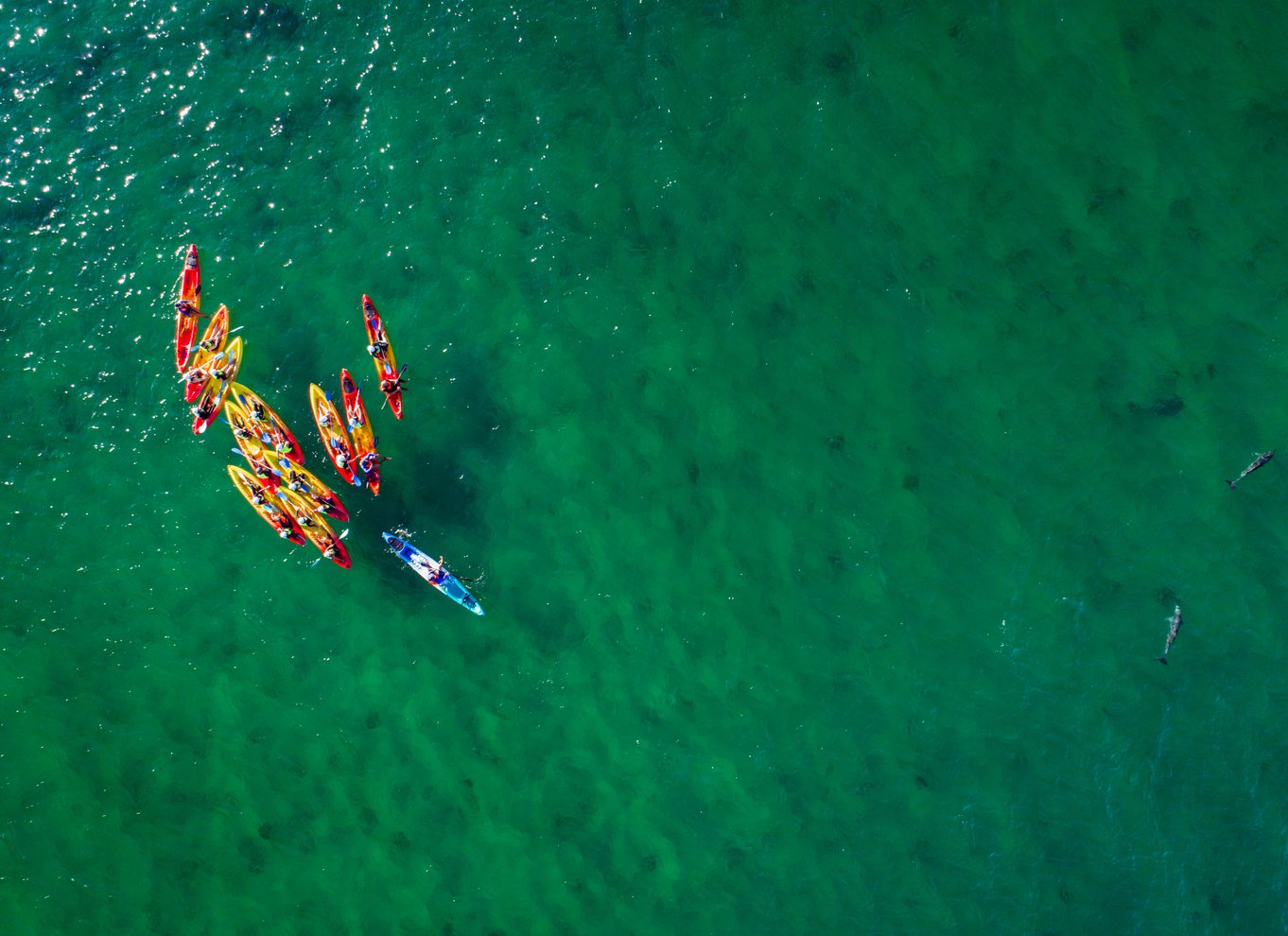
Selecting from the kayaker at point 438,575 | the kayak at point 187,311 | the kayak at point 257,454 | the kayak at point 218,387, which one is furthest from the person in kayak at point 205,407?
the kayaker at point 438,575

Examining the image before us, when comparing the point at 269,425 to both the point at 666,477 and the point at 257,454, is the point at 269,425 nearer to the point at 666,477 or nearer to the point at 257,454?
the point at 257,454

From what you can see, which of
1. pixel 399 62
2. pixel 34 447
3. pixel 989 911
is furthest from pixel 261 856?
pixel 399 62

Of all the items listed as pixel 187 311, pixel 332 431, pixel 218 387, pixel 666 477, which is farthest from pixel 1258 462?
pixel 187 311

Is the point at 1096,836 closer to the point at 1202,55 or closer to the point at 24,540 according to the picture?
the point at 1202,55

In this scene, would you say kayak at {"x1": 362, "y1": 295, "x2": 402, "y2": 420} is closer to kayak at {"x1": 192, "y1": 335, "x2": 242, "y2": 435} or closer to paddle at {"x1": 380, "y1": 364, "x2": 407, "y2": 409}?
paddle at {"x1": 380, "y1": 364, "x2": 407, "y2": 409}

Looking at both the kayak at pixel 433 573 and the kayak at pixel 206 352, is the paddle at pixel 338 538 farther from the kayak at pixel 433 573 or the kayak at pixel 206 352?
the kayak at pixel 206 352

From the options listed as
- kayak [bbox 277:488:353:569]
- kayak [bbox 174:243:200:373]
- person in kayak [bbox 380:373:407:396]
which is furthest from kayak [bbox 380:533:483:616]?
kayak [bbox 174:243:200:373]

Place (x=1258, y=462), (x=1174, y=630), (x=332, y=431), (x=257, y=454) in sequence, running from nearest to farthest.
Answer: (x=1258, y=462), (x=1174, y=630), (x=332, y=431), (x=257, y=454)
